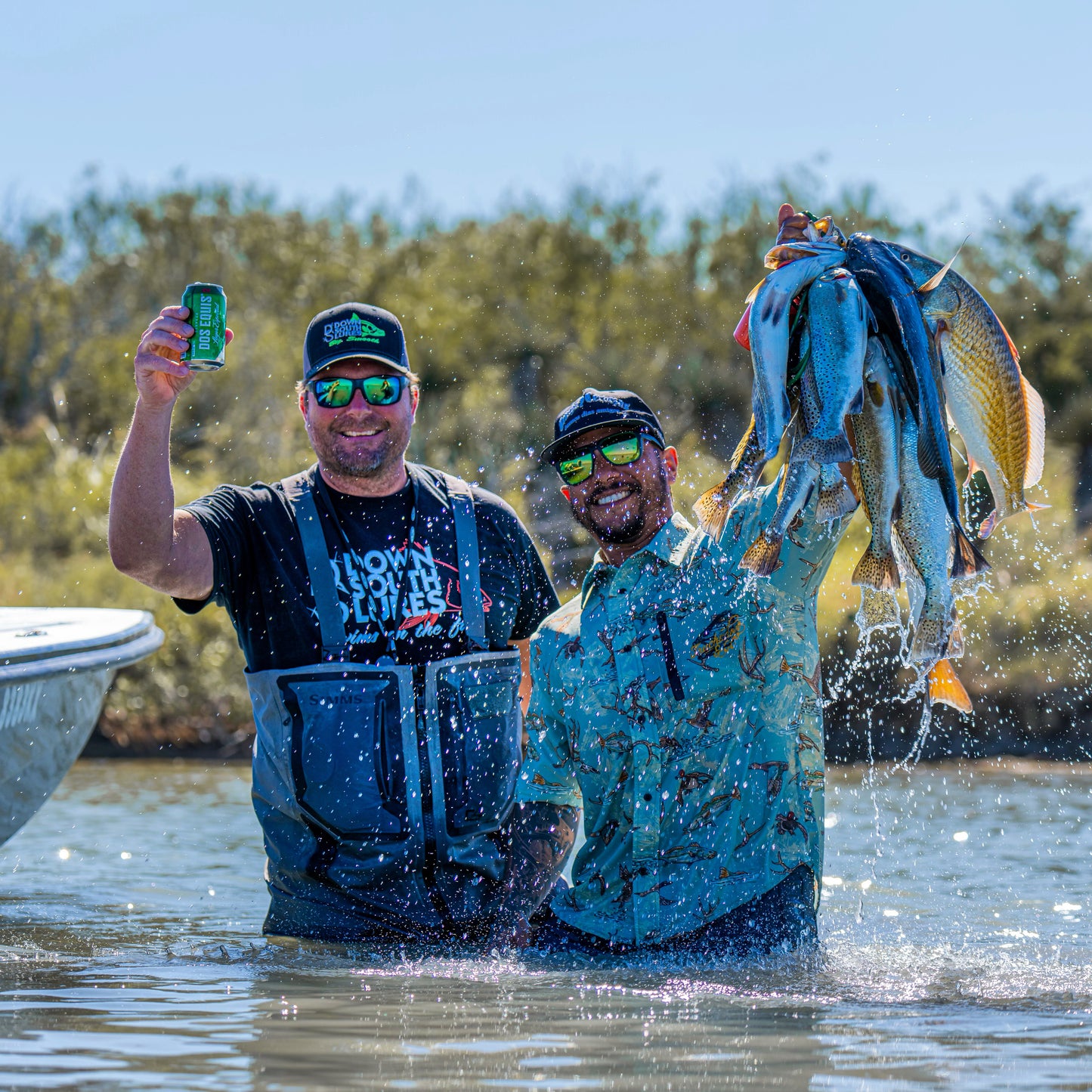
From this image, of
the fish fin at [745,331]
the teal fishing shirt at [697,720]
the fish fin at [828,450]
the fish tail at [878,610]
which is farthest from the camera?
the teal fishing shirt at [697,720]

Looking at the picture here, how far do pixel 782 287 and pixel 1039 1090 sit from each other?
1705mm

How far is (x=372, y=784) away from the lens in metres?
4.23

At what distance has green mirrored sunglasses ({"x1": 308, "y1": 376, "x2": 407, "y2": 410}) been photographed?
14.1ft

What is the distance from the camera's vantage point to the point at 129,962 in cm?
441

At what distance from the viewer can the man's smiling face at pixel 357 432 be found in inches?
169

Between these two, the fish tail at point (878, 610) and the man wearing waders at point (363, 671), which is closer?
the fish tail at point (878, 610)

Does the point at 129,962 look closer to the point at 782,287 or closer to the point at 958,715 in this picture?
the point at 782,287

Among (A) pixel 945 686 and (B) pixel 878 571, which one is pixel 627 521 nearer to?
(B) pixel 878 571

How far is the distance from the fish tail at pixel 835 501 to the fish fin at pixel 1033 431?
0.40 meters

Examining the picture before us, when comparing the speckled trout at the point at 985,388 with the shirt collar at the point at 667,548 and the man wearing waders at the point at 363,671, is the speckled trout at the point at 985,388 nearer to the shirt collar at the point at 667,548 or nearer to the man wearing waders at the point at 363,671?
the shirt collar at the point at 667,548

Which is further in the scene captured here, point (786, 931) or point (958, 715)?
point (958, 715)

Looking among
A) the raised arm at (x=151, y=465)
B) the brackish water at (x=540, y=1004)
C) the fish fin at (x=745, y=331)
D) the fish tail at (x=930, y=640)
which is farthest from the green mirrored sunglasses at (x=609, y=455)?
the brackish water at (x=540, y=1004)

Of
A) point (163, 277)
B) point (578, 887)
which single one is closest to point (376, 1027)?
point (578, 887)

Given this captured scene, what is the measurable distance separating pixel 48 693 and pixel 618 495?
8.66ft
